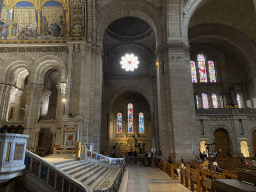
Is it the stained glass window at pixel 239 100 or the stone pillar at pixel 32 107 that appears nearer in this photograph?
the stone pillar at pixel 32 107

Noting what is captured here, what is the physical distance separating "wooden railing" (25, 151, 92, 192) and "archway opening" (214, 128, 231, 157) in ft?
65.6

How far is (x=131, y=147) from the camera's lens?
26875 mm

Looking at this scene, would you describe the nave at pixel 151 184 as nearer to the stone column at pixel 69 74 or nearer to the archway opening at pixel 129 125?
the stone column at pixel 69 74

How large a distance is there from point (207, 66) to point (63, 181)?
2505 cm

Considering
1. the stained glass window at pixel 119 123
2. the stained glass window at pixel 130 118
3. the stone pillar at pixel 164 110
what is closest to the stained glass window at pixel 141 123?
the stained glass window at pixel 130 118

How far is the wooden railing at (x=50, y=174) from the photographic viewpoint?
4.38 m

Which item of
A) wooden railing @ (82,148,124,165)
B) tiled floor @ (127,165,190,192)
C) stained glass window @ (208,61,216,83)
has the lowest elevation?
tiled floor @ (127,165,190,192)

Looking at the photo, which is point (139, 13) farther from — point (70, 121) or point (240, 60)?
point (240, 60)

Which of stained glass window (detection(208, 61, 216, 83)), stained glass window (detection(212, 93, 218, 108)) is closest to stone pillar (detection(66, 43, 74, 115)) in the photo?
stained glass window (detection(212, 93, 218, 108))

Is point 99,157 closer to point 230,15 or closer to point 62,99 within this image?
point 62,99

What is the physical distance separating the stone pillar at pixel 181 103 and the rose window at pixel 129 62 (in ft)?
38.1

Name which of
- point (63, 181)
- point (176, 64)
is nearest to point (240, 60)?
point (176, 64)

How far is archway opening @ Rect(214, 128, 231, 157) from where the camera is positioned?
20109mm

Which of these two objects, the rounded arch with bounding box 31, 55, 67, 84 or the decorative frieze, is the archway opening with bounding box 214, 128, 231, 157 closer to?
the rounded arch with bounding box 31, 55, 67, 84
